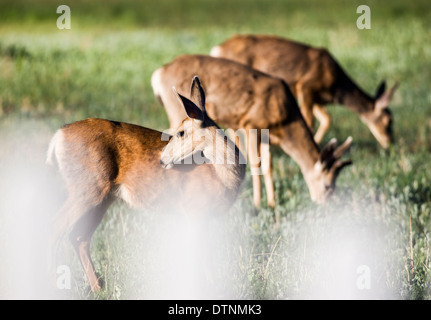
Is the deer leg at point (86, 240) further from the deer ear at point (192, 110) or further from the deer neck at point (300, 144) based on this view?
the deer neck at point (300, 144)

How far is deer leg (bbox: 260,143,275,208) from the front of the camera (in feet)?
23.2

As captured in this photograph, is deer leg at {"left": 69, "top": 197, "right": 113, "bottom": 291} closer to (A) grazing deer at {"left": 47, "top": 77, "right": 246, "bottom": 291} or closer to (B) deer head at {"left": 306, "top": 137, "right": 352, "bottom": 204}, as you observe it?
(A) grazing deer at {"left": 47, "top": 77, "right": 246, "bottom": 291}

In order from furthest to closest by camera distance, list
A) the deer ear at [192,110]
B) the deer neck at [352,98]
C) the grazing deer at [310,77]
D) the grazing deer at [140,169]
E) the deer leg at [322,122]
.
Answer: the deer neck at [352,98]
the deer leg at [322,122]
the grazing deer at [310,77]
the grazing deer at [140,169]
the deer ear at [192,110]

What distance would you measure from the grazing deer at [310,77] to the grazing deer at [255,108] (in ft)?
7.04

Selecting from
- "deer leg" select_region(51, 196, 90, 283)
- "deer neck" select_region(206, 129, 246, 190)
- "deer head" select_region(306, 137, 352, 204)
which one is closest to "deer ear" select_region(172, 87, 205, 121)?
"deer neck" select_region(206, 129, 246, 190)

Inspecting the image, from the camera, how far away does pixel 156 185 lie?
4520mm

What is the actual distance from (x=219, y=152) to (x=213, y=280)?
2.75 ft

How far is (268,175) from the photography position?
7.25 metres

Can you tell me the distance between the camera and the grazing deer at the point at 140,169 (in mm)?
4359

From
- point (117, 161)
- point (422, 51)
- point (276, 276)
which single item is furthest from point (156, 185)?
point (422, 51)

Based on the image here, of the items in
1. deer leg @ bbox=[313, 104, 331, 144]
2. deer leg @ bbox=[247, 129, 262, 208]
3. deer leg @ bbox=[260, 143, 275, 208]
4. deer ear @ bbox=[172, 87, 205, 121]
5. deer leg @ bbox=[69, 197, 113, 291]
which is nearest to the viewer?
deer ear @ bbox=[172, 87, 205, 121]

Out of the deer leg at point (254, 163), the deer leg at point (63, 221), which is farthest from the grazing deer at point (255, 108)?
the deer leg at point (63, 221)

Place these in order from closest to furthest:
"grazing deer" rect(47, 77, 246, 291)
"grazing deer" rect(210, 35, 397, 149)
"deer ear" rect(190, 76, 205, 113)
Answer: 1. "deer ear" rect(190, 76, 205, 113)
2. "grazing deer" rect(47, 77, 246, 291)
3. "grazing deer" rect(210, 35, 397, 149)

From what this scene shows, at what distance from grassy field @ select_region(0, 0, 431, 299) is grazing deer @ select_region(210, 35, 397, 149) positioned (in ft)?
1.09
